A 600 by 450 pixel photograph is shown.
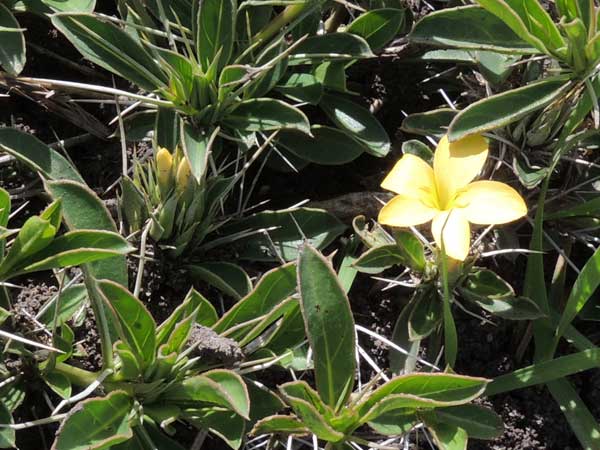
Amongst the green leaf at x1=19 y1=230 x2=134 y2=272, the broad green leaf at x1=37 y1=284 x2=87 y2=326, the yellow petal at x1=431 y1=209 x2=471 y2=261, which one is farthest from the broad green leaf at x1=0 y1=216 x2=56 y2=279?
the yellow petal at x1=431 y1=209 x2=471 y2=261

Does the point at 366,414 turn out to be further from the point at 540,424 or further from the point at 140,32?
the point at 140,32

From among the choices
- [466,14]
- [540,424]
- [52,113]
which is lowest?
[540,424]

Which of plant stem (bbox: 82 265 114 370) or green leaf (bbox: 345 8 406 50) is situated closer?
plant stem (bbox: 82 265 114 370)

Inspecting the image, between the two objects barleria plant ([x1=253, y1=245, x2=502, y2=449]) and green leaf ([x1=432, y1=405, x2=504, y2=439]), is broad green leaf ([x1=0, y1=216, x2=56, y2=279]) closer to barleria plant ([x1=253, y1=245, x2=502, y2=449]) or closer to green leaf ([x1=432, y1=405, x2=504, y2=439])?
barleria plant ([x1=253, y1=245, x2=502, y2=449])

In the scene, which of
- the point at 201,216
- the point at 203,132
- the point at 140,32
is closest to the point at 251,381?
the point at 201,216

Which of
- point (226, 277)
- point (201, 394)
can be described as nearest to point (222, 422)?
point (201, 394)

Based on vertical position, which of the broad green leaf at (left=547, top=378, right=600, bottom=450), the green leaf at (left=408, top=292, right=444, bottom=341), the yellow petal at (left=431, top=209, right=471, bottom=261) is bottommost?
the broad green leaf at (left=547, top=378, right=600, bottom=450)

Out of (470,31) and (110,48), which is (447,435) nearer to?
(470,31)
